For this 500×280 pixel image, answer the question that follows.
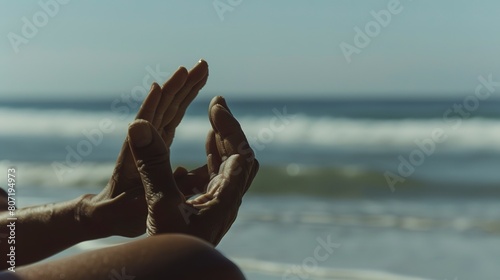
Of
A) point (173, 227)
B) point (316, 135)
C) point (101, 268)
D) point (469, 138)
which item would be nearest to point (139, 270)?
point (101, 268)

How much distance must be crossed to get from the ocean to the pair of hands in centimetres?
229

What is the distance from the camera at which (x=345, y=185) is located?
7098 mm

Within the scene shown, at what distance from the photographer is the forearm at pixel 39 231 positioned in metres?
1.46

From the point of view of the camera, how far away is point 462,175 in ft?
25.2

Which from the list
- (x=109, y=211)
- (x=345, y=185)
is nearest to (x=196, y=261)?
(x=109, y=211)

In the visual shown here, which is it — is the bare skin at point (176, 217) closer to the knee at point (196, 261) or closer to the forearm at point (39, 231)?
the knee at point (196, 261)

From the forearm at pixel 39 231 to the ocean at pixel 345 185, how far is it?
7.61 ft

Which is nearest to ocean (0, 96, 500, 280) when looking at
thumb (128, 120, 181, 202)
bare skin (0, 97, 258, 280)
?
bare skin (0, 97, 258, 280)

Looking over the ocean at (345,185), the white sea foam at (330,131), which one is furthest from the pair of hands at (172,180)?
the white sea foam at (330,131)

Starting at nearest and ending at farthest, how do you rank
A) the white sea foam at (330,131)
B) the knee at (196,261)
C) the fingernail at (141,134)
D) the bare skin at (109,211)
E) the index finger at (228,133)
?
the knee at (196,261) < the fingernail at (141,134) < the index finger at (228,133) < the bare skin at (109,211) < the white sea foam at (330,131)

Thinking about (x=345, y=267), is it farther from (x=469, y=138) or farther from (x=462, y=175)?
(x=469, y=138)

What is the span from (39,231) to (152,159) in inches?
16.1

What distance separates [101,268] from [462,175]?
7.11 meters

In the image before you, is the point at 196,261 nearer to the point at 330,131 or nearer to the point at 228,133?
the point at 228,133
